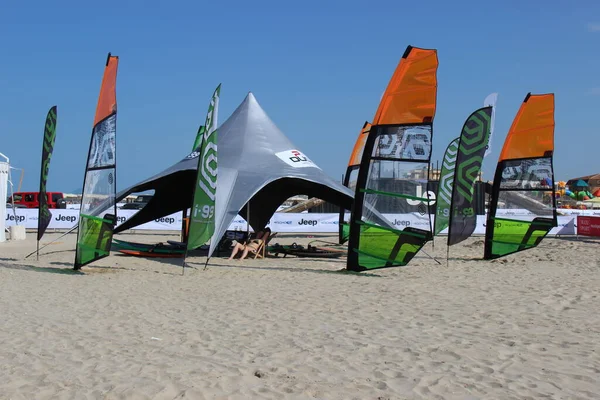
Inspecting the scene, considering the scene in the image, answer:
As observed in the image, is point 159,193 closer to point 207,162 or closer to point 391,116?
point 207,162

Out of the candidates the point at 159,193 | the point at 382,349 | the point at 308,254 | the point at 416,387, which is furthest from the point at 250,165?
the point at 416,387

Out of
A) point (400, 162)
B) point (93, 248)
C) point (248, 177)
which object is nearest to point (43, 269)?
point (93, 248)

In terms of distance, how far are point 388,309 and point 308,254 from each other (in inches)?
284

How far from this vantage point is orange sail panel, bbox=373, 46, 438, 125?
10688 mm

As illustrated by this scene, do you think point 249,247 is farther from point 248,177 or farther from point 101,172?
point 101,172

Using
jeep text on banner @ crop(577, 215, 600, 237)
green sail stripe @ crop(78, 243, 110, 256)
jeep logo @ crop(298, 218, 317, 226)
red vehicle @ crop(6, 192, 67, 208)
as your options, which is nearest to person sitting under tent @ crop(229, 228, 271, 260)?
green sail stripe @ crop(78, 243, 110, 256)

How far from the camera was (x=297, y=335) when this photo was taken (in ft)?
19.8

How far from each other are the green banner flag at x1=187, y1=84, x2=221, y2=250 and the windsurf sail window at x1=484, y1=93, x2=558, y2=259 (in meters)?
6.19

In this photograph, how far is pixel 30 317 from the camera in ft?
22.4

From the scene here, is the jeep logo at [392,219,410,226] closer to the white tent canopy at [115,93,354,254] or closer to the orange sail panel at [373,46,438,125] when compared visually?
the orange sail panel at [373,46,438,125]

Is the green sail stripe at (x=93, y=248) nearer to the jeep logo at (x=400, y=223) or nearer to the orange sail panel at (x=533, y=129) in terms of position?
the jeep logo at (x=400, y=223)

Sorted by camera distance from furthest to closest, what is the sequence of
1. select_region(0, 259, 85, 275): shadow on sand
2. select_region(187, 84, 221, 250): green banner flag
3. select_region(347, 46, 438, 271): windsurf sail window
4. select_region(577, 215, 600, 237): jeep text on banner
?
select_region(577, 215, 600, 237): jeep text on banner → select_region(187, 84, 221, 250): green banner flag → select_region(0, 259, 85, 275): shadow on sand → select_region(347, 46, 438, 271): windsurf sail window

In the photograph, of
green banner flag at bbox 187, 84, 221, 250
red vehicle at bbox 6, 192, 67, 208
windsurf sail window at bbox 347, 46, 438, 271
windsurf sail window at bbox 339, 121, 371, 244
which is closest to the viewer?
windsurf sail window at bbox 347, 46, 438, 271

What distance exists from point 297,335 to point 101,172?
19.5 feet
